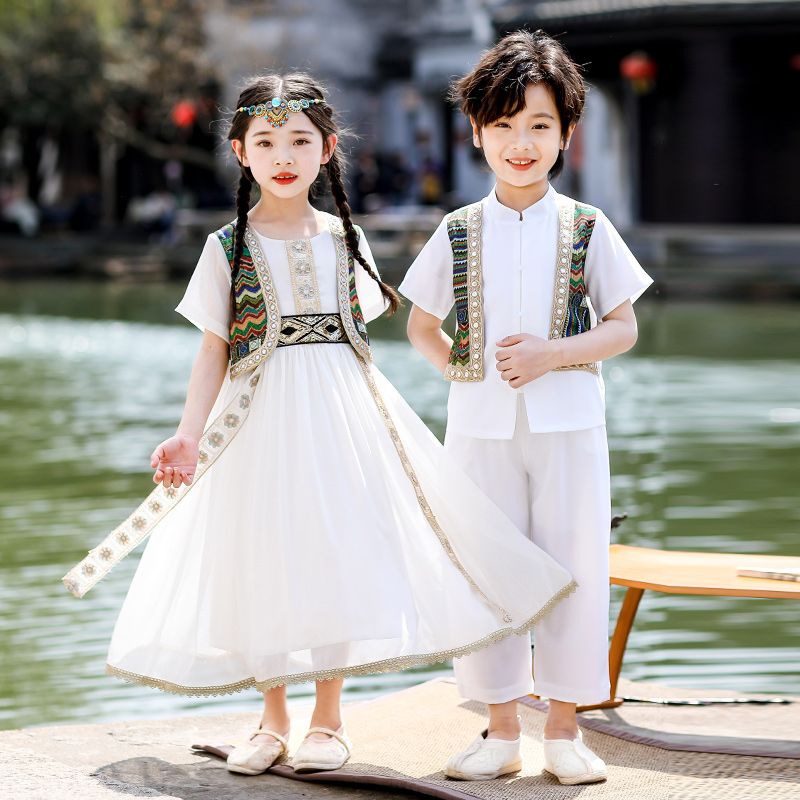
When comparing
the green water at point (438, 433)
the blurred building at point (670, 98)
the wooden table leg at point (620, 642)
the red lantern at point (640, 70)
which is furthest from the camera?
the red lantern at point (640, 70)

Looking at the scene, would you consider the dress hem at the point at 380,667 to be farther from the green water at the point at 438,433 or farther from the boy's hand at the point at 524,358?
the green water at the point at 438,433

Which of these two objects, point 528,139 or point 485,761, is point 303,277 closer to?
point 528,139

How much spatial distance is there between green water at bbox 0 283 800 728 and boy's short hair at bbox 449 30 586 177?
1777mm

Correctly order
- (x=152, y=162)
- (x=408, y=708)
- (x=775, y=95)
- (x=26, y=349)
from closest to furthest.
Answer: (x=408, y=708), (x=26, y=349), (x=775, y=95), (x=152, y=162)

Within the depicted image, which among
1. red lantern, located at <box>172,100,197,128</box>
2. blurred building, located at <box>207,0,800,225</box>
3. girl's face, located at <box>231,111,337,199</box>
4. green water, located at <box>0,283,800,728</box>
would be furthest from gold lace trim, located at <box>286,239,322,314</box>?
red lantern, located at <box>172,100,197,128</box>

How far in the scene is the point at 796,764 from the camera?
125 inches

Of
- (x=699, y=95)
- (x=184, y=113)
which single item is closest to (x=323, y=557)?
(x=699, y=95)

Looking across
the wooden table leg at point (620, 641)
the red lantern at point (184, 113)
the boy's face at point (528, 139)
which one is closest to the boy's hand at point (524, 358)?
the boy's face at point (528, 139)

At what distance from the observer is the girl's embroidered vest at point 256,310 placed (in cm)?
326

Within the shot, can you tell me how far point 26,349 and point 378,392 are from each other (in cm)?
1071

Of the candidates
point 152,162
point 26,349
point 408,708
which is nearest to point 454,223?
point 408,708

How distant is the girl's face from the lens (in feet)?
10.8

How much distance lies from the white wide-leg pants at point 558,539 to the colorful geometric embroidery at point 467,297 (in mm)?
129

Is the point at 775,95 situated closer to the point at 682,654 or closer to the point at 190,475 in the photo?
the point at 682,654
